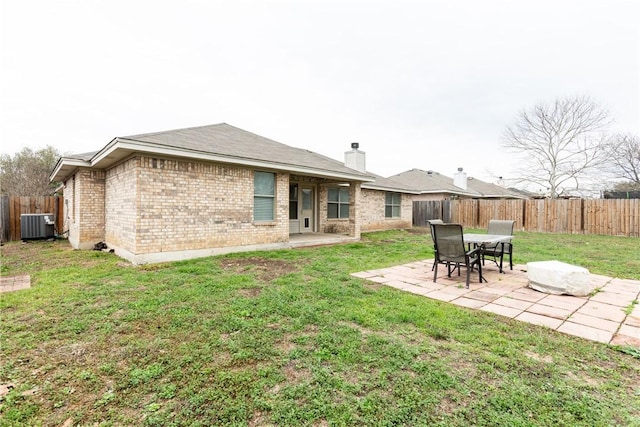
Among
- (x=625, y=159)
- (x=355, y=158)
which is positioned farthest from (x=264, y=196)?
(x=625, y=159)

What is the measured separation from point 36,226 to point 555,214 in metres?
23.5

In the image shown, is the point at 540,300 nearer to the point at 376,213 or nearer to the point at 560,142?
the point at 376,213

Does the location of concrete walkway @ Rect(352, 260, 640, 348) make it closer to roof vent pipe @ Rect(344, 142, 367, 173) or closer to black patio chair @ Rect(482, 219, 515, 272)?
black patio chair @ Rect(482, 219, 515, 272)

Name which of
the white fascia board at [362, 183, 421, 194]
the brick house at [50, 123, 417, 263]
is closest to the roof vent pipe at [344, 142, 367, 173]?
the brick house at [50, 123, 417, 263]

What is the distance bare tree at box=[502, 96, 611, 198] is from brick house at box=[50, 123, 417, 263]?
20979mm

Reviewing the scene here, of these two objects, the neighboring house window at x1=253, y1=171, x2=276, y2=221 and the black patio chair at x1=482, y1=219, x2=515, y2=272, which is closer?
the black patio chair at x1=482, y1=219, x2=515, y2=272

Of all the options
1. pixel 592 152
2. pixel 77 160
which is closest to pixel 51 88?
pixel 77 160

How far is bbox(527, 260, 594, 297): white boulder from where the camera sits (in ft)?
14.7

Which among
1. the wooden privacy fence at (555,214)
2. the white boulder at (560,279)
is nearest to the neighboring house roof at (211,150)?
the white boulder at (560,279)

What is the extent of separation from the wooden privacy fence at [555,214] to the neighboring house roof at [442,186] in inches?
122

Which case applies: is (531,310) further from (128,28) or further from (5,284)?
(128,28)

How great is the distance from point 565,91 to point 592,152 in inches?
206

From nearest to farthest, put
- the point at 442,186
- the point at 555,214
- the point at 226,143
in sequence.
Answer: the point at 226,143 → the point at 555,214 → the point at 442,186

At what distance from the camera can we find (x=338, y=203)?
44.5 feet
